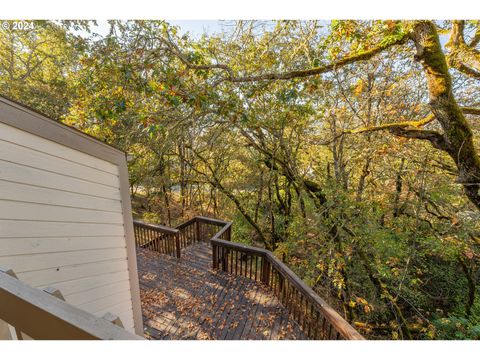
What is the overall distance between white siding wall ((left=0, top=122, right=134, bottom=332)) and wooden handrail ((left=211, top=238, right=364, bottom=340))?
2.37 m

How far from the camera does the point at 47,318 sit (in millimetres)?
596

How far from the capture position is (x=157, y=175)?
8.56 meters

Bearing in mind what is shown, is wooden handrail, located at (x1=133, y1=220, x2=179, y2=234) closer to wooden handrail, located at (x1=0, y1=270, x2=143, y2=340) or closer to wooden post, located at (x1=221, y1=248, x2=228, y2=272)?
wooden post, located at (x1=221, y1=248, x2=228, y2=272)

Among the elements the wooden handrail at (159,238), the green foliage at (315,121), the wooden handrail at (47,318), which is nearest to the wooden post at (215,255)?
the wooden handrail at (159,238)

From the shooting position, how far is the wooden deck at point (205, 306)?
3.16 m

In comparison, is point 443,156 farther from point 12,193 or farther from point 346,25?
point 12,193

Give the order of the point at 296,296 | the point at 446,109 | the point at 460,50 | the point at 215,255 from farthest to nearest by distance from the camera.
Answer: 1. the point at 215,255
2. the point at 296,296
3. the point at 460,50
4. the point at 446,109

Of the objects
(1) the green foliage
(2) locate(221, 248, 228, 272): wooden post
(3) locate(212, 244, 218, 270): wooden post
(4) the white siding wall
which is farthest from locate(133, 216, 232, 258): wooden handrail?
(4) the white siding wall

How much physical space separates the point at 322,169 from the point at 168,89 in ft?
16.4

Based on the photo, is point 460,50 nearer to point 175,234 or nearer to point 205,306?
point 205,306

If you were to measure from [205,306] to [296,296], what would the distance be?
1.65 metres

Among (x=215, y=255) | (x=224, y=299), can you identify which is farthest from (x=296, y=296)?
(x=215, y=255)

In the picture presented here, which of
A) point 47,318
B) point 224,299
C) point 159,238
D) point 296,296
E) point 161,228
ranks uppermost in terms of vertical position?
point 47,318

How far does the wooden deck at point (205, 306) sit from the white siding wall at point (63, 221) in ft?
3.51
